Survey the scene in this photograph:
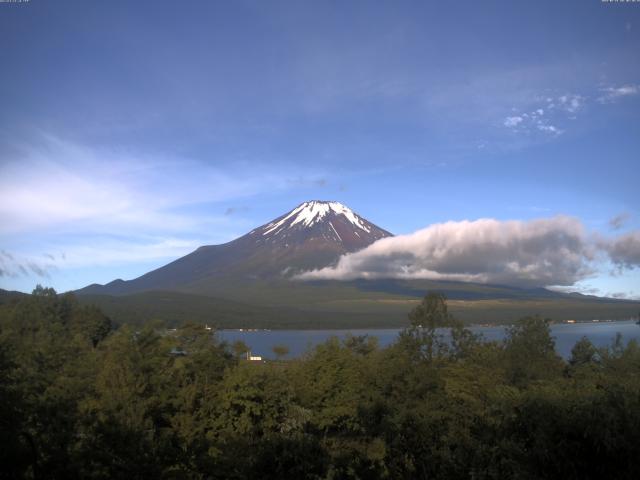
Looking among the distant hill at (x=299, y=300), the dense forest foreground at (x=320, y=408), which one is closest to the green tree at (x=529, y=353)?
the dense forest foreground at (x=320, y=408)

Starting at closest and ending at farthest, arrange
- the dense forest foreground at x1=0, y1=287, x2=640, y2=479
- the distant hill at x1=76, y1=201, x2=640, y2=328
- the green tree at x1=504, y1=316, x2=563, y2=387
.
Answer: the dense forest foreground at x1=0, y1=287, x2=640, y2=479 < the green tree at x1=504, y1=316, x2=563, y2=387 < the distant hill at x1=76, y1=201, x2=640, y2=328

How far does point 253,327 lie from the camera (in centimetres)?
10850

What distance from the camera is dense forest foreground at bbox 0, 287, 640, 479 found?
5.96 m

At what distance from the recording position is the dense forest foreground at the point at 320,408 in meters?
5.96

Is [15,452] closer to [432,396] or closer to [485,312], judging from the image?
[432,396]

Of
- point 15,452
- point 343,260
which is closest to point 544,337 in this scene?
point 15,452

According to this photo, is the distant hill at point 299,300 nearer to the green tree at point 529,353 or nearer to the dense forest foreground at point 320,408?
the dense forest foreground at point 320,408

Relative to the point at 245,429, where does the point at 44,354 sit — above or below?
above

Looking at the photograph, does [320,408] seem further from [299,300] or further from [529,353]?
[299,300]

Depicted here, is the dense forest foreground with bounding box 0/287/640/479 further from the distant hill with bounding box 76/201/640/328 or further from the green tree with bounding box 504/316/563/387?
the distant hill with bounding box 76/201/640/328

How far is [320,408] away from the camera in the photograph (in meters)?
22.2

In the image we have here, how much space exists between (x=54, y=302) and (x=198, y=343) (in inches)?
1702

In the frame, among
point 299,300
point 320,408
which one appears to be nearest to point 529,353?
point 320,408

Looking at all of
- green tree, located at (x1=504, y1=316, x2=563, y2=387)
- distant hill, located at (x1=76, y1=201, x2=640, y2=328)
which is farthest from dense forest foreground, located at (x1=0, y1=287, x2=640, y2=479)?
distant hill, located at (x1=76, y1=201, x2=640, y2=328)
